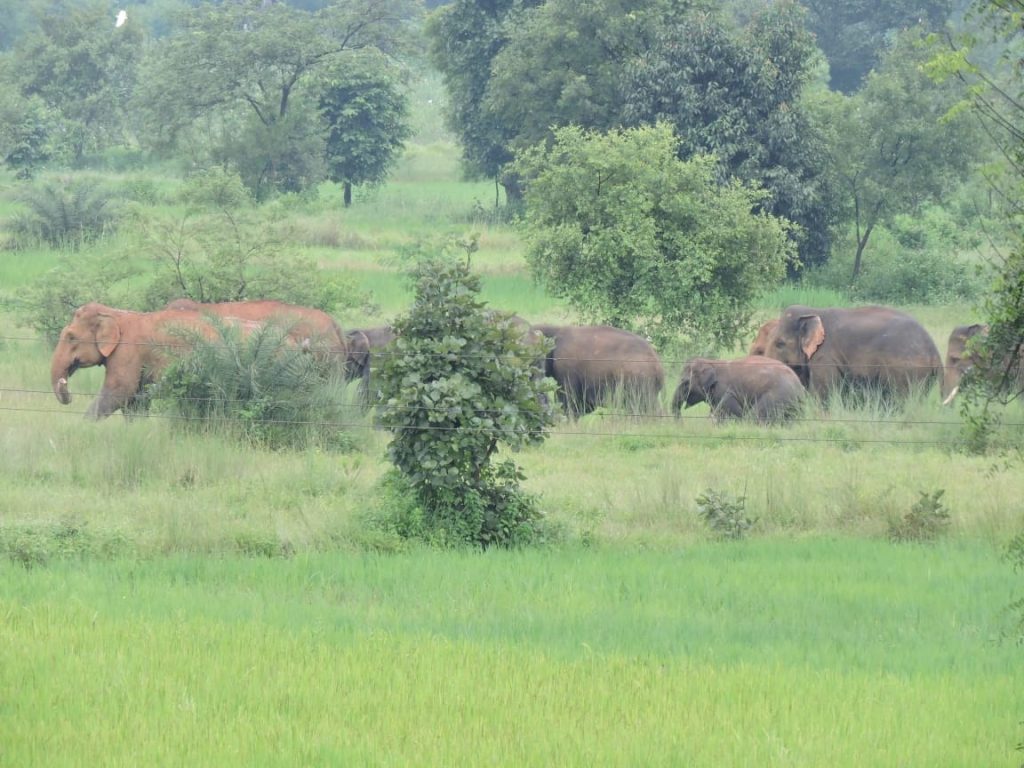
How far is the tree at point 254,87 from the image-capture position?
43469mm

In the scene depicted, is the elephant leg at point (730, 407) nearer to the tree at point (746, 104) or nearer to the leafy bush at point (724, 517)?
the leafy bush at point (724, 517)

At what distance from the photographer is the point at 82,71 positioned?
5784 cm

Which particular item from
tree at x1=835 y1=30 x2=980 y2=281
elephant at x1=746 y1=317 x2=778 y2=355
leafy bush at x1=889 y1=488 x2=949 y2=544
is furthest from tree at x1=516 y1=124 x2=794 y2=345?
tree at x1=835 y1=30 x2=980 y2=281

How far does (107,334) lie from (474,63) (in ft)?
95.0

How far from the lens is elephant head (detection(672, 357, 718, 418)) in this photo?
18875 mm

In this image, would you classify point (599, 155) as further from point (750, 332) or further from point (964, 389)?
point (964, 389)

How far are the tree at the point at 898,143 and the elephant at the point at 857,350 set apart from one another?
14817 millimetres

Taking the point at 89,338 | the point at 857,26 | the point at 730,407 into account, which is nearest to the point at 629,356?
the point at 730,407

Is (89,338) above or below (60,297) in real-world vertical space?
above

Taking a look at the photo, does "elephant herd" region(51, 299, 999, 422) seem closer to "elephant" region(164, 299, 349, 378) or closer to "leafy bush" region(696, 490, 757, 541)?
"elephant" region(164, 299, 349, 378)

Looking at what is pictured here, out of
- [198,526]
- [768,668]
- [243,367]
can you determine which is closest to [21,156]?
[243,367]

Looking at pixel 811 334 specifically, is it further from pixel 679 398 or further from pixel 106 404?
pixel 106 404

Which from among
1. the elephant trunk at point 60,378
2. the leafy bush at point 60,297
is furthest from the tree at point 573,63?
the elephant trunk at point 60,378

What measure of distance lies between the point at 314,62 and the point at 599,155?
25.5m
